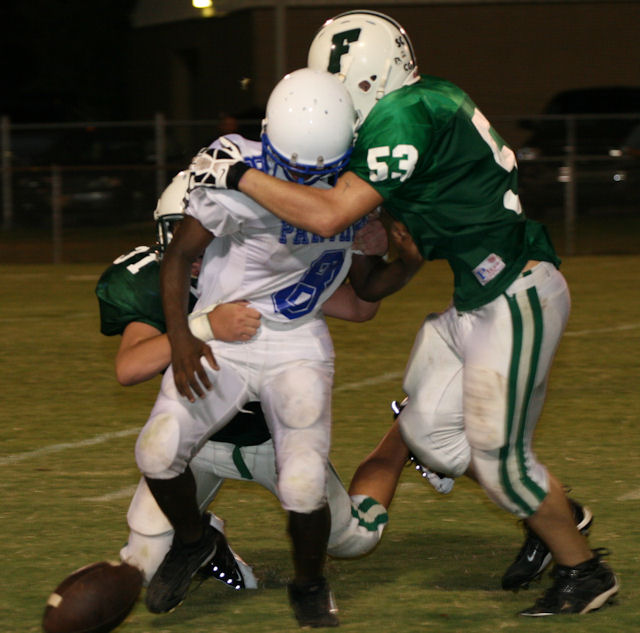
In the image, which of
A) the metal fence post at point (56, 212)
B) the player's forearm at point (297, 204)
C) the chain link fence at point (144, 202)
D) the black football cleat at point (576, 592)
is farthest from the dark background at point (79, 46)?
the black football cleat at point (576, 592)

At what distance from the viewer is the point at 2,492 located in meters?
6.30

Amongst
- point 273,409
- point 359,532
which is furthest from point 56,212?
point 273,409

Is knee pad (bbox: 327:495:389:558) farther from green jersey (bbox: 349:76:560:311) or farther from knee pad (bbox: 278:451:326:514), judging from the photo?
green jersey (bbox: 349:76:560:311)

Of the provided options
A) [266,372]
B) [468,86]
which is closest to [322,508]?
[266,372]

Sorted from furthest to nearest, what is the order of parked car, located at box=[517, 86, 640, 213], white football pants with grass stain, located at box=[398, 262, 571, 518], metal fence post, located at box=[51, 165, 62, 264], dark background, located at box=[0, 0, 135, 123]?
dark background, located at box=[0, 0, 135, 123] < parked car, located at box=[517, 86, 640, 213] < metal fence post, located at box=[51, 165, 62, 264] < white football pants with grass stain, located at box=[398, 262, 571, 518]

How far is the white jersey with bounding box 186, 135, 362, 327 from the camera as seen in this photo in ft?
14.8

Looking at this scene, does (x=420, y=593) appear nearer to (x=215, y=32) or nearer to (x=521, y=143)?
(x=521, y=143)

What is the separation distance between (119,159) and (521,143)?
19.3 ft

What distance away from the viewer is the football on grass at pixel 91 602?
4355mm

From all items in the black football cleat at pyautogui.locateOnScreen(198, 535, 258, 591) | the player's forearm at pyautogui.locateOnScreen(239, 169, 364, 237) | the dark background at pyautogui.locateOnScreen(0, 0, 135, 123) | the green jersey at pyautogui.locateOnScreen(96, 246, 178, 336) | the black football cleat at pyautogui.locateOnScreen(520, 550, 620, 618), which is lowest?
the dark background at pyautogui.locateOnScreen(0, 0, 135, 123)

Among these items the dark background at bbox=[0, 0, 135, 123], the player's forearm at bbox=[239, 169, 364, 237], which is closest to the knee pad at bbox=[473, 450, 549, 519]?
the player's forearm at bbox=[239, 169, 364, 237]

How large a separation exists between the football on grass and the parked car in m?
13.3

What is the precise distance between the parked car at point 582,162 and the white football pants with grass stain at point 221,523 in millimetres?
12729

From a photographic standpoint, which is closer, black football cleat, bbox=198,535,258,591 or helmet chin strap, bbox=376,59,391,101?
helmet chin strap, bbox=376,59,391,101
